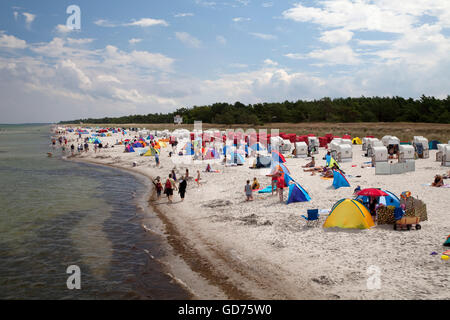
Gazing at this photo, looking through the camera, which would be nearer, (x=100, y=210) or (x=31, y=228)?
(x=31, y=228)

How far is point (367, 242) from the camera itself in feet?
35.8

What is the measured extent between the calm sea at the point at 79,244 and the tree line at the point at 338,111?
2617 inches

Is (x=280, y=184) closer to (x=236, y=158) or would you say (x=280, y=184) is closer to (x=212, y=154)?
(x=236, y=158)

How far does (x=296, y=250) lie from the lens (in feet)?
36.3

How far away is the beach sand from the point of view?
340 inches

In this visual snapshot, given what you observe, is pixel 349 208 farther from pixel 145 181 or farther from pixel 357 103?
pixel 357 103

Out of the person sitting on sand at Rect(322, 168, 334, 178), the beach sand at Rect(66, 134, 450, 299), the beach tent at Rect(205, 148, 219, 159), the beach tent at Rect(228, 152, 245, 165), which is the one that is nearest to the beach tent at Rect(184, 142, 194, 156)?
the beach tent at Rect(205, 148, 219, 159)

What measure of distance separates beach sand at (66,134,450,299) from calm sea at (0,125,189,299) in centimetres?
113

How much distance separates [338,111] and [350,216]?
275 feet

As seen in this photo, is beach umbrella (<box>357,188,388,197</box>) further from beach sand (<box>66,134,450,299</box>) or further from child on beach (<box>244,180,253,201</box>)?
child on beach (<box>244,180,253,201</box>)

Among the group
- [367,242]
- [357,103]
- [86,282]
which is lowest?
[86,282]

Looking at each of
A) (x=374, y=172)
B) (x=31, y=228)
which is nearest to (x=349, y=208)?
(x=374, y=172)

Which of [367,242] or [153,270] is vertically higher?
[367,242]
